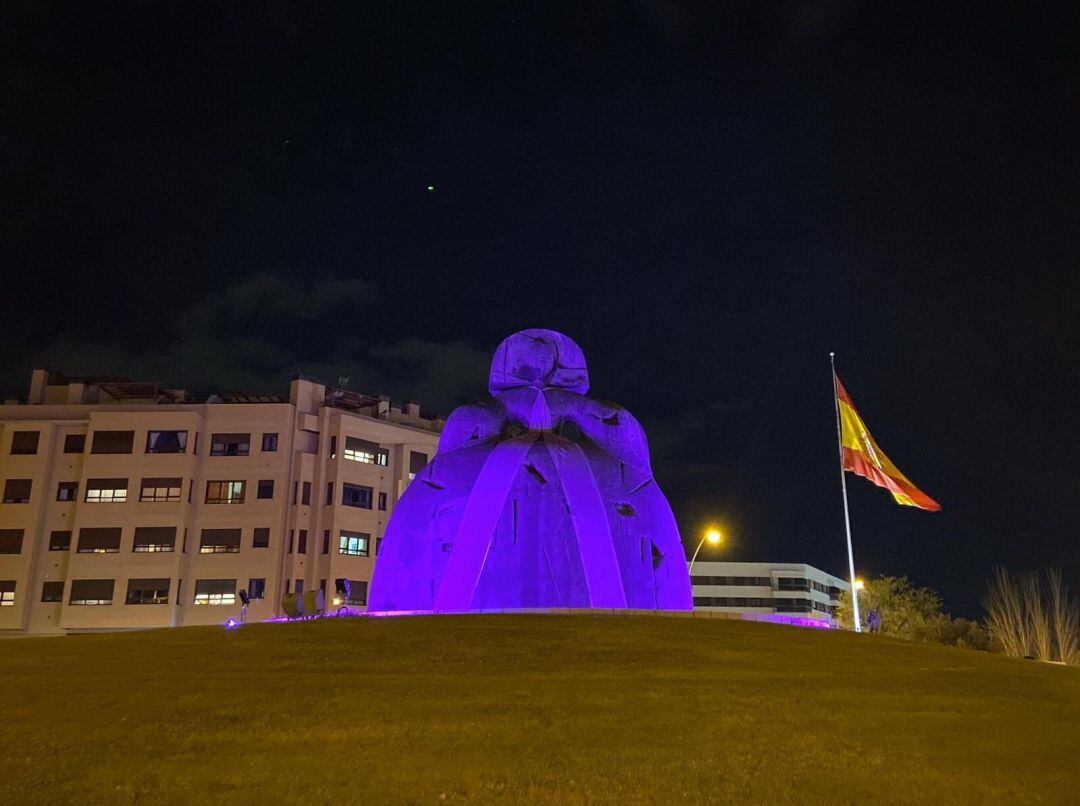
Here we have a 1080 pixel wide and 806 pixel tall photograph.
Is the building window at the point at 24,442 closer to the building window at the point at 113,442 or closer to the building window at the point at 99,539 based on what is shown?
the building window at the point at 113,442

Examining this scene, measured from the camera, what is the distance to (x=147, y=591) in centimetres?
5356

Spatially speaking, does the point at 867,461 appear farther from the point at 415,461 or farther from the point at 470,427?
the point at 415,461

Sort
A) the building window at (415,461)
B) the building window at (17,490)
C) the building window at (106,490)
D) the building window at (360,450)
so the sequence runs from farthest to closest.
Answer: the building window at (415,461) < the building window at (360,450) < the building window at (17,490) < the building window at (106,490)

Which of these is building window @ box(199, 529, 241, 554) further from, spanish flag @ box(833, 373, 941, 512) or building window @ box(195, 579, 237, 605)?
spanish flag @ box(833, 373, 941, 512)

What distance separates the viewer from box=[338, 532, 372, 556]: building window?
56956mm

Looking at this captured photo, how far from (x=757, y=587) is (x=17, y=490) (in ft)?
212

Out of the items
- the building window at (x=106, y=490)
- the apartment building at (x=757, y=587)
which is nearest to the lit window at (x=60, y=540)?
the building window at (x=106, y=490)

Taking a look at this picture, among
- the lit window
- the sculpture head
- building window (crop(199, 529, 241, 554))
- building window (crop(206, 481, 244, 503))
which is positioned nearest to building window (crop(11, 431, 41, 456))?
the lit window

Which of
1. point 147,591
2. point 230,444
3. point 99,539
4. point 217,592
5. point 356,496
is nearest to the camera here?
point 147,591

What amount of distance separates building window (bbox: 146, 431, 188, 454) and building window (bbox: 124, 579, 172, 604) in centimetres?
774

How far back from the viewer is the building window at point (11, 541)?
54.8 meters

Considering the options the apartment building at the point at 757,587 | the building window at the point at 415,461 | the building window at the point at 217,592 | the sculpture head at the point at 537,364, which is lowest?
the building window at the point at 217,592

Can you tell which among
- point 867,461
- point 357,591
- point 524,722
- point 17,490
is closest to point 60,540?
point 17,490

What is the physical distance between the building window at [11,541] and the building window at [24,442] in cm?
491
